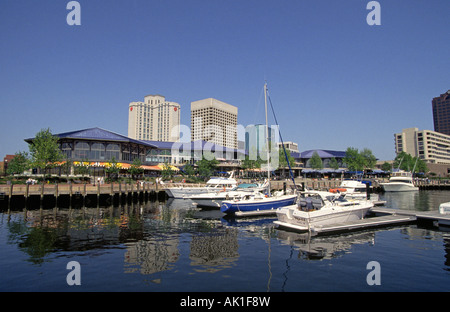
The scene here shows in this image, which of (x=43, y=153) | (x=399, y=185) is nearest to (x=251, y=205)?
(x=43, y=153)

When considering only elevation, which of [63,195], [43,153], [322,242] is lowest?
[322,242]

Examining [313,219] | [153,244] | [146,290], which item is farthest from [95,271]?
[313,219]

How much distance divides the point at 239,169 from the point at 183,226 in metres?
79.8

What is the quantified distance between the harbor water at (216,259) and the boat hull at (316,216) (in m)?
0.90

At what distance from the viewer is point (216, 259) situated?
15.2 m

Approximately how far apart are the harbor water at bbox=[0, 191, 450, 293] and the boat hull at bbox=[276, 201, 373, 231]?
0.90m

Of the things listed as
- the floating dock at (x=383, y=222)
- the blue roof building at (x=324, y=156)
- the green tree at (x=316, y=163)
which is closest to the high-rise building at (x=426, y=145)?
the blue roof building at (x=324, y=156)

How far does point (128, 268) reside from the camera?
13.6 m

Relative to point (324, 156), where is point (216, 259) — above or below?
below

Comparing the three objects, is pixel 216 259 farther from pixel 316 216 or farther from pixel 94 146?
pixel 94 146

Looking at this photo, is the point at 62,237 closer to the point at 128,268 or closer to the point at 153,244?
the point at 153,244

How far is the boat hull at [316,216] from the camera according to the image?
71.6 feet

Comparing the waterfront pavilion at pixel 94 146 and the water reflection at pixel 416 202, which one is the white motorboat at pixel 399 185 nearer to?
the water reflection at pixel 416 202

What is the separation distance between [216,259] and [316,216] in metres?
10.5
